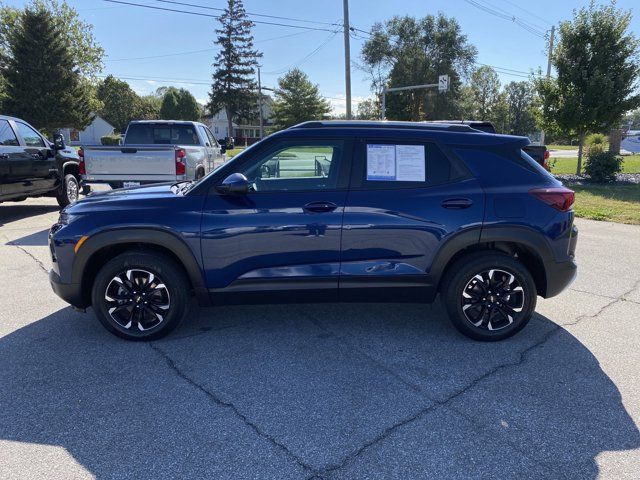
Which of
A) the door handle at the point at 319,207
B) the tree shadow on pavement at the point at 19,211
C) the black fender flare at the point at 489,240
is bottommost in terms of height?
the tree shadow on pavement at the point at 19,211

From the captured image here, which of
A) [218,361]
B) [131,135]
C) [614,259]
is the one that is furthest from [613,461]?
[131,135]

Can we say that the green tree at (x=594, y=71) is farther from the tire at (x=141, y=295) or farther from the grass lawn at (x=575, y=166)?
the tire at (x=141, y=295)

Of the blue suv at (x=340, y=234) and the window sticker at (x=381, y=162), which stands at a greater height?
the window sticker at (x=381, y=162)

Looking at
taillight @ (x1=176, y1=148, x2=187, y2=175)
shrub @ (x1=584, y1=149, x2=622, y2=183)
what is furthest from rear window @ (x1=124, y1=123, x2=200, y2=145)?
shrub @ (x1=584, y1=149, x2=622, y2=183)

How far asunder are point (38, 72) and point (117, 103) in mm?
39191

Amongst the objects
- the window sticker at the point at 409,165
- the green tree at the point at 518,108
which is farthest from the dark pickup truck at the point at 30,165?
the green tree at the point at 518,108

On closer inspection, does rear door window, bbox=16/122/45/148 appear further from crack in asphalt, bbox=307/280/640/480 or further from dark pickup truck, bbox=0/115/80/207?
crack in asphalt, bbox=307/280/640/480

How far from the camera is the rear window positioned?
10758mm

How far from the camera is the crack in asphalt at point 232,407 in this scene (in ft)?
8.19

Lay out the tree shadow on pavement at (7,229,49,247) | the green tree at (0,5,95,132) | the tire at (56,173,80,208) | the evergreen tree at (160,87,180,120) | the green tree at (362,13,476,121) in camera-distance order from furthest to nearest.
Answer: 1. the evergreen tree at (160,87,180,120)
2. the green tree at (362,13,476,121)
3. the green tree at (0,5,95,132)
4. the tire at (56,173,80,208)
5. the tree shadow on pavement at (7,229,49,247)

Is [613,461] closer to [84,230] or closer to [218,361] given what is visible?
[218,361]

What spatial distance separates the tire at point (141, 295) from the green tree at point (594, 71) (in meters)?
15.3

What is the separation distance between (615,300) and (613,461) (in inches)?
117

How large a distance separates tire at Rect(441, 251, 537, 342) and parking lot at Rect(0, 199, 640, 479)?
0.15m
